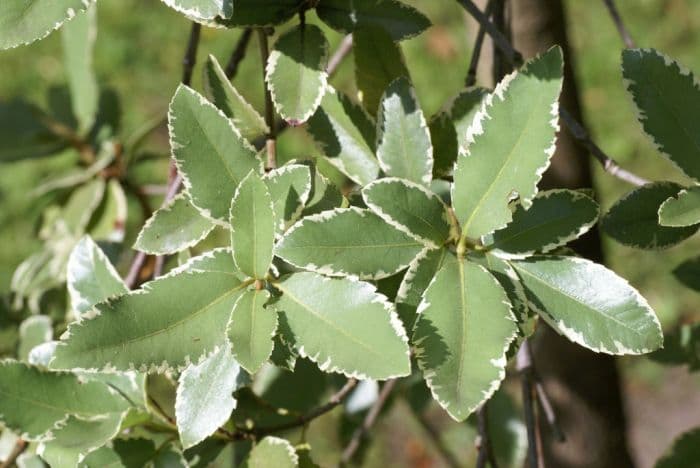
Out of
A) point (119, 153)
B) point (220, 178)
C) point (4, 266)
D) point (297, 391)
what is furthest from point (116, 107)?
point (4, 266)

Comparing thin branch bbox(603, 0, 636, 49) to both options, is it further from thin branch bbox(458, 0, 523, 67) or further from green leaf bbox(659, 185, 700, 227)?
green leaf bbox(659, 185, 700, 227)

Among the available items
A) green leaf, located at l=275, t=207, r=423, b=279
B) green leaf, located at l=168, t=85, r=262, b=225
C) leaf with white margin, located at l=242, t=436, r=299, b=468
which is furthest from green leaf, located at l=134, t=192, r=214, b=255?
leaf with white margin, located at l=242, t=436, r=299, b=468

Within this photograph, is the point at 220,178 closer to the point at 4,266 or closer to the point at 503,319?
the point at 503,319

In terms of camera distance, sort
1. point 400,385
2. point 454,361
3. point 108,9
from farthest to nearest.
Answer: point 108,9, point 400,385, point 454,361

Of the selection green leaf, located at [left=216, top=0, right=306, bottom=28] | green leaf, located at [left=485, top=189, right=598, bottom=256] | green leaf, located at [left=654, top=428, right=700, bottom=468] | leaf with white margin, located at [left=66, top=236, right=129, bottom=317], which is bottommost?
green leaf, located at [left=654, top=428, right=700, bottom=468]

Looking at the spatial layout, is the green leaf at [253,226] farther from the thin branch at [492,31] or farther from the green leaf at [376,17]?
the thin branch at [492,31]

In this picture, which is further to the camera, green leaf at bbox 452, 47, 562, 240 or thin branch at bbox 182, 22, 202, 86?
thin branch at bbox 182, 22, 202, 86
